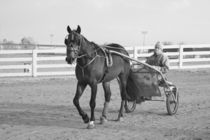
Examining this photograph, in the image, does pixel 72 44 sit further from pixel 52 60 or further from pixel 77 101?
pixel 52 60

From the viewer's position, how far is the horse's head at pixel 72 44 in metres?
6.45

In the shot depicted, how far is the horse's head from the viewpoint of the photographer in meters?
6.45

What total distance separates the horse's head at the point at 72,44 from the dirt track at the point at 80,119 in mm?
1275

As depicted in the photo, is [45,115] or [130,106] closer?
[45,115]

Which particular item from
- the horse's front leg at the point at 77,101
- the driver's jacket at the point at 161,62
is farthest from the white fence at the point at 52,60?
the horse's front leg at the point at 77,101

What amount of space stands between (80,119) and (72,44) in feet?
6.47

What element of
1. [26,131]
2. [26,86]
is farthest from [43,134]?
[26,86]

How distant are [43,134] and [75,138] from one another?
0.63 m

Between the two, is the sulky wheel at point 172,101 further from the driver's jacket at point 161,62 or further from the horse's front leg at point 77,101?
the horse's front leg at point 77,101

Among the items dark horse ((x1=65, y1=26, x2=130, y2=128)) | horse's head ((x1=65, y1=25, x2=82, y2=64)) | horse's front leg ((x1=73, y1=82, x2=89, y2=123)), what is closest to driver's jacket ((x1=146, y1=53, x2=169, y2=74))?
dark horse ((x1=65, y1=26, x2=130, y2=128))

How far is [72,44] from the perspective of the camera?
654cm

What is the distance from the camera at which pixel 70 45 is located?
21.4 ft

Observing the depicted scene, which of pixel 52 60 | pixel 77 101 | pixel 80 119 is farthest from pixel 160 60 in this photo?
pixel 52 60

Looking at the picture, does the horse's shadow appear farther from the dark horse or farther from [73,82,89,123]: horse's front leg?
the dark horse
